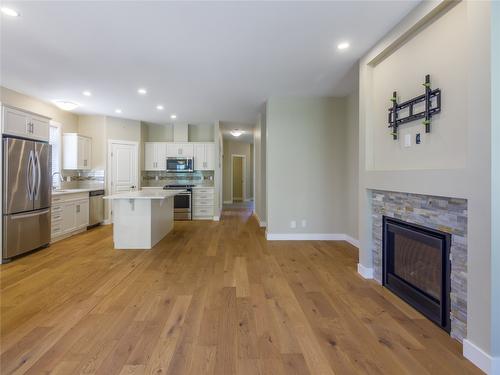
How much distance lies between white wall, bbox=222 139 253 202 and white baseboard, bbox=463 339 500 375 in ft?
33.7

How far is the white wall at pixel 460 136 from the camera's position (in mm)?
1604

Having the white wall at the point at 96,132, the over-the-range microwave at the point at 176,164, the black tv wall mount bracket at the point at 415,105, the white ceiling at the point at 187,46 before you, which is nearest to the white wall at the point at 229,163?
the over-the-range microwave at the point at 176,164

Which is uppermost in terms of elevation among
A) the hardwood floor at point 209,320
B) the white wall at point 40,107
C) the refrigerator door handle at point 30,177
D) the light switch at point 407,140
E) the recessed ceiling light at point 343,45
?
the recessed ceiling light at point 343,45

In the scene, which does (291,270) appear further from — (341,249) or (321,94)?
(321,94)

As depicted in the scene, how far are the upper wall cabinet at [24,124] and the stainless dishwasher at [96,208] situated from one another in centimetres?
191

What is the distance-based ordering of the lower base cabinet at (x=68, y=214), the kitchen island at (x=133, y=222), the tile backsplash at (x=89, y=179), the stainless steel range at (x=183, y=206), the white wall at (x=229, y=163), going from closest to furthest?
the kitchen island at (x=133, y=222) → the lower base cabinet at (x=68, y=214) → the tile backsplash at (x=89, y=179) → the stainless steel range at (x=183, y=206) → the white wall at (x=229, y=163)

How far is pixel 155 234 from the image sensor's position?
4555 millimetres

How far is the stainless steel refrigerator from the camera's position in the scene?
362 centimetres

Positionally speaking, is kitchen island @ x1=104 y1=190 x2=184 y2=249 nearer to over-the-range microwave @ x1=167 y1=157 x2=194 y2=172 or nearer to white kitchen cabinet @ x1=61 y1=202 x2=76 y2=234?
white kitchen cabinet @ x1=61 y1=202 x2=76 y2=234

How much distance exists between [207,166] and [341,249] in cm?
461

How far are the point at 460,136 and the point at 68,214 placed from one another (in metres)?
6.12

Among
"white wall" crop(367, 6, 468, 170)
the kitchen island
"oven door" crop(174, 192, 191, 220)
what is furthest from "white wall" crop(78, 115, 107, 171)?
"white wall" crop(367, 6, 468, 170)

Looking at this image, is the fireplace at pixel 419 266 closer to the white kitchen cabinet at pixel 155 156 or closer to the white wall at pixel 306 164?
the white wall at pixel 306 164

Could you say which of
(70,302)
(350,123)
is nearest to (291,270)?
(70,302)
